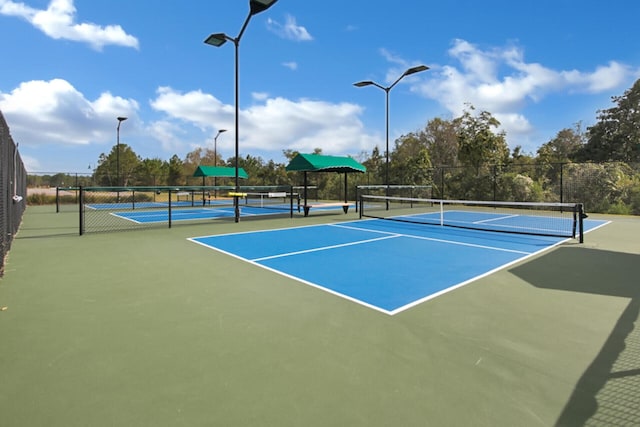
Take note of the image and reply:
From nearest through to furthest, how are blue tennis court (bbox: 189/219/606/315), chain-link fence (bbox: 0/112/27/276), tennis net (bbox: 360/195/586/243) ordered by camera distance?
blue tennis court (bbox: 189/219/606/315) → chain-link fence (bbox: 0/112/27/276) → tennis net (bbox: 360/195/586/243)

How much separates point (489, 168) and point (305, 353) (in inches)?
Answer: 989

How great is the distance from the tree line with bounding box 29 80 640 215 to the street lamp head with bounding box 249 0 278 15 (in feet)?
34.2

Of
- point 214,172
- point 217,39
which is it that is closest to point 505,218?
point 217,39

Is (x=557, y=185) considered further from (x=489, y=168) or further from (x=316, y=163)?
(x=316, y=163)

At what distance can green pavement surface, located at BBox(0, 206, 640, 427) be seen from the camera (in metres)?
2.44

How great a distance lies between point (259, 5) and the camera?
1184 centimetres

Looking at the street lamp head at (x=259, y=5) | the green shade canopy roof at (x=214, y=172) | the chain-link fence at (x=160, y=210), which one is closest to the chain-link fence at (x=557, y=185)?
the chain-link fence at (x=160, y=210)

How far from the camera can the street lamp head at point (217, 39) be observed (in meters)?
12.9

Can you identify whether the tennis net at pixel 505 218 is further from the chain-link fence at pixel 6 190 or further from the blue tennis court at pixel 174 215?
the chain-link fence at pixel 6 190

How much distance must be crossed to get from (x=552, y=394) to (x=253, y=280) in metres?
4.13

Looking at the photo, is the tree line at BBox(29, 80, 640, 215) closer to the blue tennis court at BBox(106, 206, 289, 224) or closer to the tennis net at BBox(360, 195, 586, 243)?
the tennis net at BBox(360, 195, 586, 243)

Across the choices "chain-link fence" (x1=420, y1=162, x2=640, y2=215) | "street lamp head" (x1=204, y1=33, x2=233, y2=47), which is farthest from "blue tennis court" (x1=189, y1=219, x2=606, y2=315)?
"chain-link fence" (x1=420, y1=162, x2=640, y2=215)

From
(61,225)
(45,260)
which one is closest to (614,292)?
(45,260)

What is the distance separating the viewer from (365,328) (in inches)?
152
